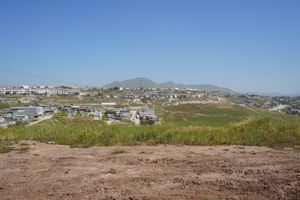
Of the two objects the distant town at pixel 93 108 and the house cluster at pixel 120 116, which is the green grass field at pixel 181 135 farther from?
the house cluster at pixel 120 116

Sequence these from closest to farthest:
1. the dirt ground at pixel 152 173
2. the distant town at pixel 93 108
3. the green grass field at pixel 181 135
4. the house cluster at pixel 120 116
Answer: the dirt ground at pixel 152 173 → the green grass field at pixel 181 135 → the house cluster at pixel 120 116 → the distant town at pixel 93 108

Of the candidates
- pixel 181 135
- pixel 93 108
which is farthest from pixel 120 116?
pixel 181 135

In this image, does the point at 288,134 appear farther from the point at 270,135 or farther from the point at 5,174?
the point at 5,174

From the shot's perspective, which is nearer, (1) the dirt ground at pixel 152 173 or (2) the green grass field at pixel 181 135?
(1) the dirt ground at pixel 152 173

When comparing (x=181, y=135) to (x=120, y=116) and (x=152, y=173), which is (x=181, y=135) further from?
(x=120, y=116)

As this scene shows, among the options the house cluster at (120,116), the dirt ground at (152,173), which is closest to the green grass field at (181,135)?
the dirt ground at (152,173)

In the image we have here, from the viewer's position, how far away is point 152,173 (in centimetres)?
911

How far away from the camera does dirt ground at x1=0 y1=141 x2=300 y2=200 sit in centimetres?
748

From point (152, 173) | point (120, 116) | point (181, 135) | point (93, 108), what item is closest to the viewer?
point (152, 173)

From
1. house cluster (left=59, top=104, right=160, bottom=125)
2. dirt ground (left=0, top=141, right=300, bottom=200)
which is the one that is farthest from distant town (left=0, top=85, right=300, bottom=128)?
dirt ground (left=0, top=141, right=300, bottom=200)

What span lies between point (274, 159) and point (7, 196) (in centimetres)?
716

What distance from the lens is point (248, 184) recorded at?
7941 mm

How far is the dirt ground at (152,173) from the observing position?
7.48m

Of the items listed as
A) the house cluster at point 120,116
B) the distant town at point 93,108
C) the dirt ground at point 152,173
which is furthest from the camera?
the distant town at point 93,108
